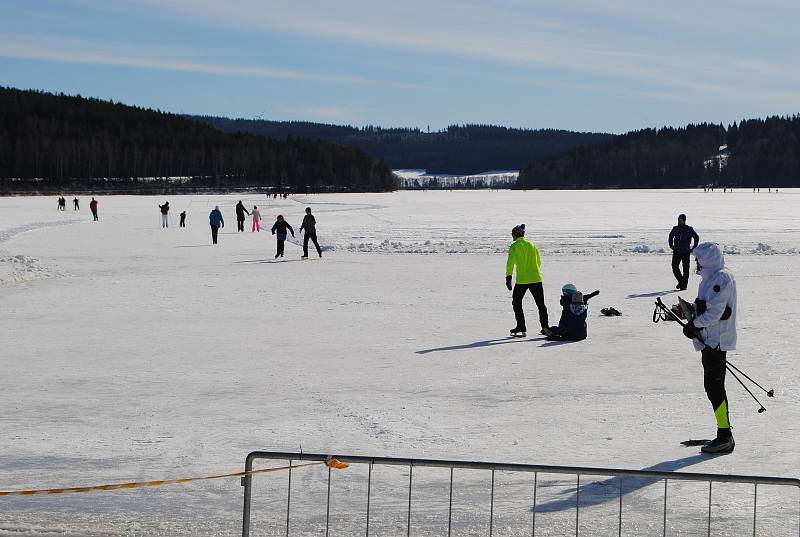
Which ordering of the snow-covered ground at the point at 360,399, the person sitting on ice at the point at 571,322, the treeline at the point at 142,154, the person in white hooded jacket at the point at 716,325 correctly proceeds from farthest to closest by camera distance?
the treeline at the point at 142,154 < the person sitting on ice at the point at 571,322 < the person in white hooded jacket at the point at 716,325 < the snow-covered ground at the point at 360,399

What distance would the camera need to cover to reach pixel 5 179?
127m

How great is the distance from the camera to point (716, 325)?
248 inches

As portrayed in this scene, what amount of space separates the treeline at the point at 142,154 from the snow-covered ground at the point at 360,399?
115 m

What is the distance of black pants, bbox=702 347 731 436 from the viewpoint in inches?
247

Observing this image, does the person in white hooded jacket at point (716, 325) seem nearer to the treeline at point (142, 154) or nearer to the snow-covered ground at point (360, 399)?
the snow-covered ground at point (360, 399)

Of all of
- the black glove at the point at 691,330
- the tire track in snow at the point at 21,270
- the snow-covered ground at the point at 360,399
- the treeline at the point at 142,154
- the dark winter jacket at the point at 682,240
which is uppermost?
the treeline at the point at 142,154

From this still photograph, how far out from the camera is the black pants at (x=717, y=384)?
6.29 m

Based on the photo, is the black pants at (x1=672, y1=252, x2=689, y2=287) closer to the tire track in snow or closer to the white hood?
the white hood

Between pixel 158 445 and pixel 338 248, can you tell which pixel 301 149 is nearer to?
pixel 338 248

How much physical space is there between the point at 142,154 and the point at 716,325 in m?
147

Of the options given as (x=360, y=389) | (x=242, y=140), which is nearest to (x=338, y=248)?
(x=360, y=389)

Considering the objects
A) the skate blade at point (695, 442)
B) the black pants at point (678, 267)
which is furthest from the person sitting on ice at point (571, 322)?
the black pants at point (678, 267)

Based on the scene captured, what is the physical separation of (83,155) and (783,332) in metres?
137

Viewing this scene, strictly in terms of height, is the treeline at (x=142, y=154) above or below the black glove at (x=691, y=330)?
above
